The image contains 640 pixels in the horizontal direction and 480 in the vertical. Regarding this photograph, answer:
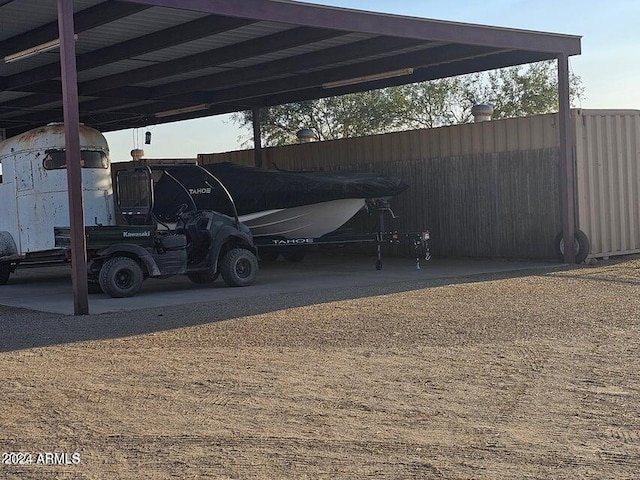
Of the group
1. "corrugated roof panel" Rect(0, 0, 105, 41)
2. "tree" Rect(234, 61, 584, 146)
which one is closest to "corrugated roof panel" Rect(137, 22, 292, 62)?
"corrugated roof panel" Rect(0, 0, 105, 41)

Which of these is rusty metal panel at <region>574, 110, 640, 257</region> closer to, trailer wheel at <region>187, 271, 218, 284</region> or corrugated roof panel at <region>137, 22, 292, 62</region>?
corrugated roof panel at <region>137, 22, 292, 62</region>

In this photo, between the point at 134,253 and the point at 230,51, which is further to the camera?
the point at 230,51

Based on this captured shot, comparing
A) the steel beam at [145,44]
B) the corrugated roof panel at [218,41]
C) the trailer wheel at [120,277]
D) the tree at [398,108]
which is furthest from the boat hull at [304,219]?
the tree at [398,108]

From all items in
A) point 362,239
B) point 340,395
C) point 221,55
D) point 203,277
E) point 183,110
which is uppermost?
point 221,55

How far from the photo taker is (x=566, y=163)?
1772cm

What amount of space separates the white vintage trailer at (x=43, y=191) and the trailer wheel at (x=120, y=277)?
7.63 feet

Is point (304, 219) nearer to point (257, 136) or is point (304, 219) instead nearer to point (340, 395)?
point (257, 136)

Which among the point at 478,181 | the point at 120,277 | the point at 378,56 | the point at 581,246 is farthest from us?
the point at 478,181

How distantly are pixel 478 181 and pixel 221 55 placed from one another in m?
6.21

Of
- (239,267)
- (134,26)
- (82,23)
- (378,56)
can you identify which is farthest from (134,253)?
(378,56)

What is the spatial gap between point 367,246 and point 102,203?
26.8ft

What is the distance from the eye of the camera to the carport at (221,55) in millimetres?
13781

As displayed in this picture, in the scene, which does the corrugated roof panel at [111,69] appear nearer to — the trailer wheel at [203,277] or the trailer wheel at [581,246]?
the trailer wheel at [203,277]

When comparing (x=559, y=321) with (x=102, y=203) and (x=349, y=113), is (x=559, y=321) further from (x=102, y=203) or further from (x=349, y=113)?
(x=349, y=113)
